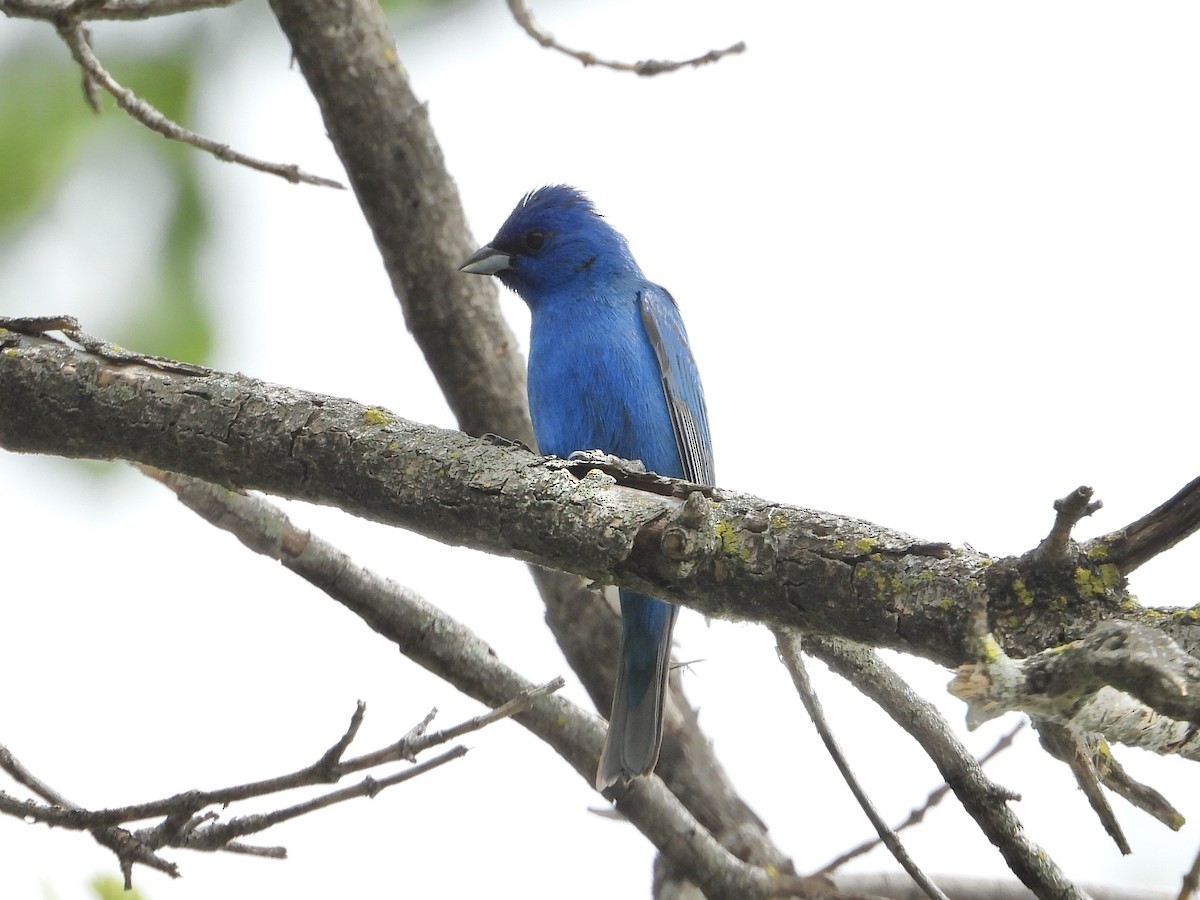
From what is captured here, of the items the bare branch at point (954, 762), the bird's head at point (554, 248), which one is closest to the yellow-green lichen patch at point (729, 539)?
the bare branch at point (954, 762)

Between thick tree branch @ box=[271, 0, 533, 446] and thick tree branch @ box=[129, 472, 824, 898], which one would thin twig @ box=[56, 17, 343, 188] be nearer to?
thick tree branch @ box=[129, 472, 824, 898]

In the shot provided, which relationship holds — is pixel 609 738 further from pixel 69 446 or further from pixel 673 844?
pixel 69 446

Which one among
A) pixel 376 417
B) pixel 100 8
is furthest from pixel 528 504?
pixel 100 8

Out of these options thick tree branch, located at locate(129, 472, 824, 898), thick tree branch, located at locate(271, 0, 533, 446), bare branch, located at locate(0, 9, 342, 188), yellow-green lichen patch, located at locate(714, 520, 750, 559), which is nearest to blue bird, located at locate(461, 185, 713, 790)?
thick tree branch, located at locate(271, 0, 533, 446)

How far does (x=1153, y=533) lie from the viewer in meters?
2.29

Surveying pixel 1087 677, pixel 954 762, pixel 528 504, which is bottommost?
pixel 1087 677

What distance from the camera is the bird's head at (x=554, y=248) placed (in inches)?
253

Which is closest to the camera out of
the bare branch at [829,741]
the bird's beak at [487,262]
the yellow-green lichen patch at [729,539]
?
the yellow-green lichen patch at [729,539]

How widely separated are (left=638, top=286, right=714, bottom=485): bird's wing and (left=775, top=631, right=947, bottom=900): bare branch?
2426mm

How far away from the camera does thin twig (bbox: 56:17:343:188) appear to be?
3.80m

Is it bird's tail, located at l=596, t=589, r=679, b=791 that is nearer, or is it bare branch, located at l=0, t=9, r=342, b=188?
bare branch, located at l=0, t=9, r=342, b=188

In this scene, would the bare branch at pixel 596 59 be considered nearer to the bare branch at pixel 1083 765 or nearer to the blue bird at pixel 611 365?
the blue bird at pixel 611 365

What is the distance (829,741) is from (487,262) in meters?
3.27

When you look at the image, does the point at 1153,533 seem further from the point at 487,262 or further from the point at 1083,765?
the point at 487,262
